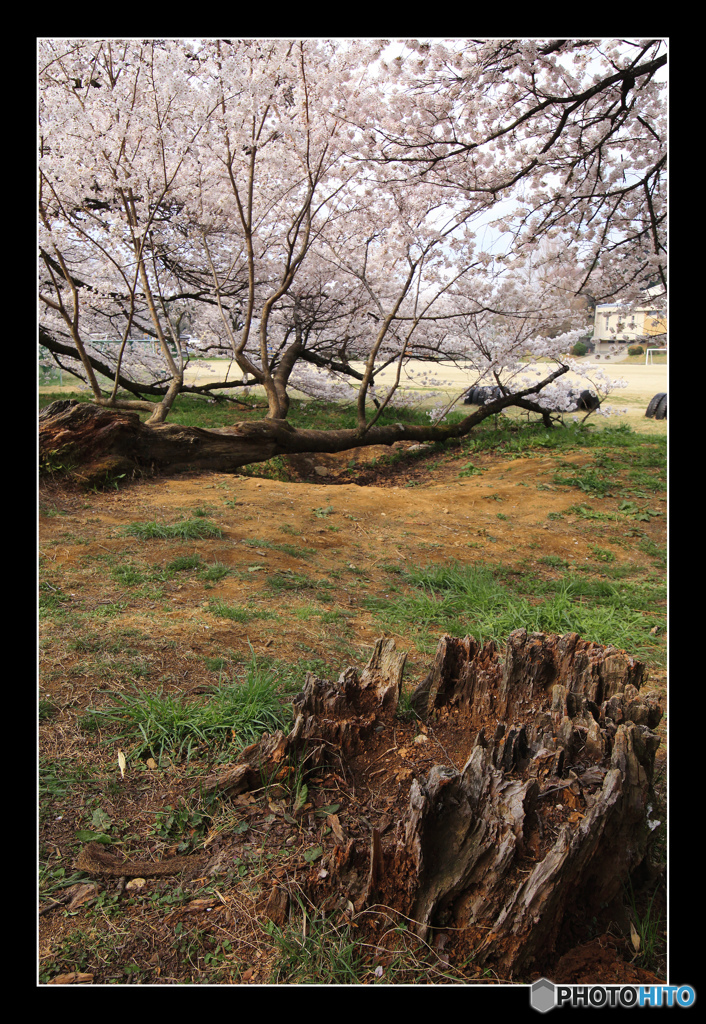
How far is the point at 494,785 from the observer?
1.63 m

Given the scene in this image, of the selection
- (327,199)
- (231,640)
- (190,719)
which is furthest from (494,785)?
(327,199)

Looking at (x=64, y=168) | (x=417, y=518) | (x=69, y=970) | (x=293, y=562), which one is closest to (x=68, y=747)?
(x=69, y=970)

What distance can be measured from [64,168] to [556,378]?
27.7 feet

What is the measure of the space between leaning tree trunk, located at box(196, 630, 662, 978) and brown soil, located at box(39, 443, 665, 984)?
0.07 m

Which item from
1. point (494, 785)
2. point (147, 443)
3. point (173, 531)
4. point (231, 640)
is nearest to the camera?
point (494, 785)

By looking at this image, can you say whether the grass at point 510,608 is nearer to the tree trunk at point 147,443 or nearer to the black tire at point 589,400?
the tree trunk at point 147,443

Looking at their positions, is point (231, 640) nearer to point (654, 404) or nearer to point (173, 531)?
point (173, 531)

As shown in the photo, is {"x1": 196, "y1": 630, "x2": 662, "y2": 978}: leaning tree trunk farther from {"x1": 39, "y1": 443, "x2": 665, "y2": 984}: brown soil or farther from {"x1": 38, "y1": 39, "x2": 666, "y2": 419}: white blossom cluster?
{"x1": 38, "y1": 39, "x2": 666, "y2": 419}: white blossom cluster

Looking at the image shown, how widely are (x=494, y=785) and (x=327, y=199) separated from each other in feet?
26.4

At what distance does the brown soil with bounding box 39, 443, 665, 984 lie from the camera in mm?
1479

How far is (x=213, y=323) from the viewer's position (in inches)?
469

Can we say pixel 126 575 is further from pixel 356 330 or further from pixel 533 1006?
pixel 356 330

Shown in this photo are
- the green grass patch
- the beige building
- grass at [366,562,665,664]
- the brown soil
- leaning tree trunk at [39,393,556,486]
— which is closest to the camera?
the brown soil

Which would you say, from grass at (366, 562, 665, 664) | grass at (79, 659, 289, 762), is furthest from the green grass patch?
grass at (79, 659, 289, 762)
